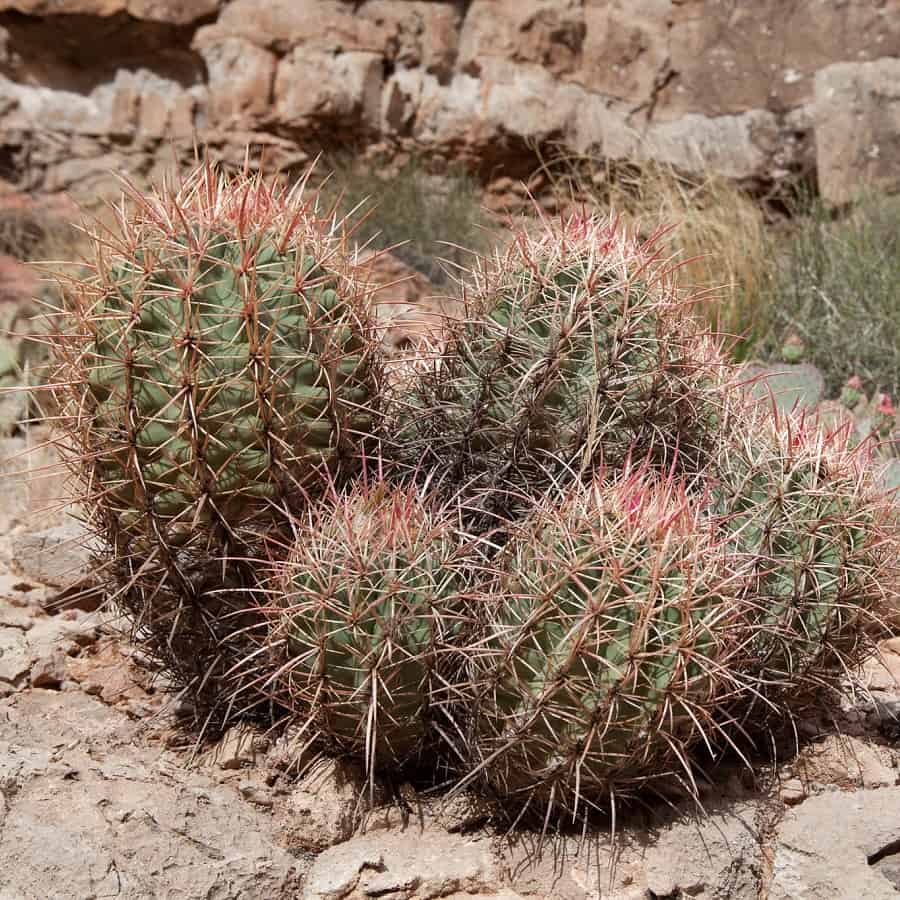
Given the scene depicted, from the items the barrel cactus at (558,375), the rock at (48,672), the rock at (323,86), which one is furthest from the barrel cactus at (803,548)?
the rock at (323,86)

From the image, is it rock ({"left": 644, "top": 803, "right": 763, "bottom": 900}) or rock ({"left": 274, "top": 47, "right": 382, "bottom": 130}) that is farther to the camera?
rock ({"left": 274, "top": 47, "right": 382, "bottom": 130})

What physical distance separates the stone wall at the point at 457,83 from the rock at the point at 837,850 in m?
5.74

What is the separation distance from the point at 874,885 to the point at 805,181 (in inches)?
248

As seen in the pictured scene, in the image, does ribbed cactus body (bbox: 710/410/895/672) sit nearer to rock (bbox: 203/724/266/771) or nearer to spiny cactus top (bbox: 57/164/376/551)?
spiny cactus top (bbox: 57/164/376/551)

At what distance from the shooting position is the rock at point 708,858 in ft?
7.83

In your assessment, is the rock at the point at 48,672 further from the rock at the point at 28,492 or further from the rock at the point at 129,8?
the rock at the point at 129,8

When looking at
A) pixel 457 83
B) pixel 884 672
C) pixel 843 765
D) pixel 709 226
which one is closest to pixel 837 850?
pixel 843 765

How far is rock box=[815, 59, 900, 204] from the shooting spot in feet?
25.0

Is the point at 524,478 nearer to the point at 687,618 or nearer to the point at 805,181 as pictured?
the point at 687,618

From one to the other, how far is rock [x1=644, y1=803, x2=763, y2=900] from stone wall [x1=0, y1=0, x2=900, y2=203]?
595 centimetres

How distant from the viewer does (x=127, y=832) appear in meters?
2.45

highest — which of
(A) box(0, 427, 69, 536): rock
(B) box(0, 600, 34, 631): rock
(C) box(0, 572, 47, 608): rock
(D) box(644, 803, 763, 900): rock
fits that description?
(D) box(644, 803, 763, 900): rock

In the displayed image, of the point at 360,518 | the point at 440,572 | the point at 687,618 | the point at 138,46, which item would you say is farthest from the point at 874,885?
the point at 138,46

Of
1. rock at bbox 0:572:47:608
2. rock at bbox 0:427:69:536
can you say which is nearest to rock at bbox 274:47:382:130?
rock at bbox 0:427:69:536
